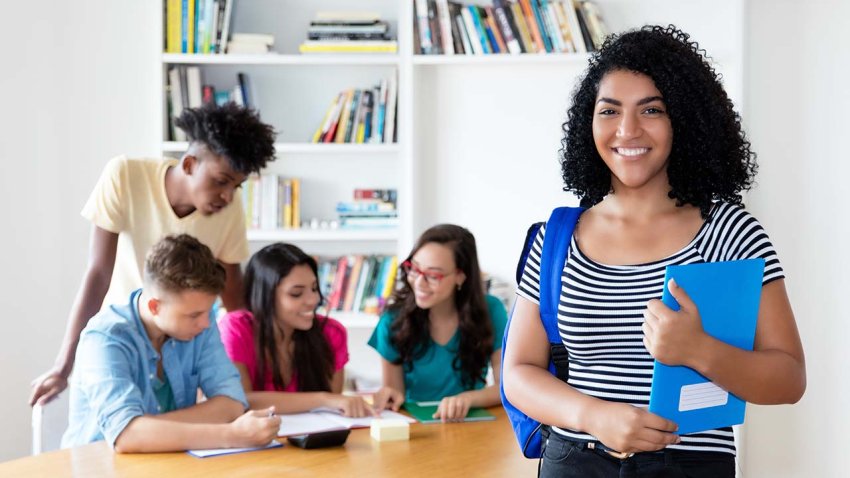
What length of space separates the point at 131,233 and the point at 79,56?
1.68 meters

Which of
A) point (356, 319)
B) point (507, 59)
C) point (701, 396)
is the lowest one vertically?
point (356, 319)

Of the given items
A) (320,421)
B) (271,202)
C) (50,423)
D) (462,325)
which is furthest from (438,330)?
(271,202)

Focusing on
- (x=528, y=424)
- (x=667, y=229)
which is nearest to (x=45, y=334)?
(x=528, y=424)

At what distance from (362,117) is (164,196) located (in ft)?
5.28

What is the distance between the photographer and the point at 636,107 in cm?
143

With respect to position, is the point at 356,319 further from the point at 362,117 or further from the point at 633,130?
the point at 633,130

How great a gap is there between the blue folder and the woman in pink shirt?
5.90 feet

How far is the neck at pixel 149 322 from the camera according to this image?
2438 mm

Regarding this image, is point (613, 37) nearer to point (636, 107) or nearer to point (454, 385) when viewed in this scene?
point (636, 107)

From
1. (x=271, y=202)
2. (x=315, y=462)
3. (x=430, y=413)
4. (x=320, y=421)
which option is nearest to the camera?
(x=315, y=462)

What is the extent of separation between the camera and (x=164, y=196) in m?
2.98

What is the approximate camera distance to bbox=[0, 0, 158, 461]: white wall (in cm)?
391

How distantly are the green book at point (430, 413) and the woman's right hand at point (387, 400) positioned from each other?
40 millimetres

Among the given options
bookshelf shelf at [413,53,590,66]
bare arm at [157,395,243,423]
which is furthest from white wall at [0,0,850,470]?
bare arm at [157,395,243,423]
